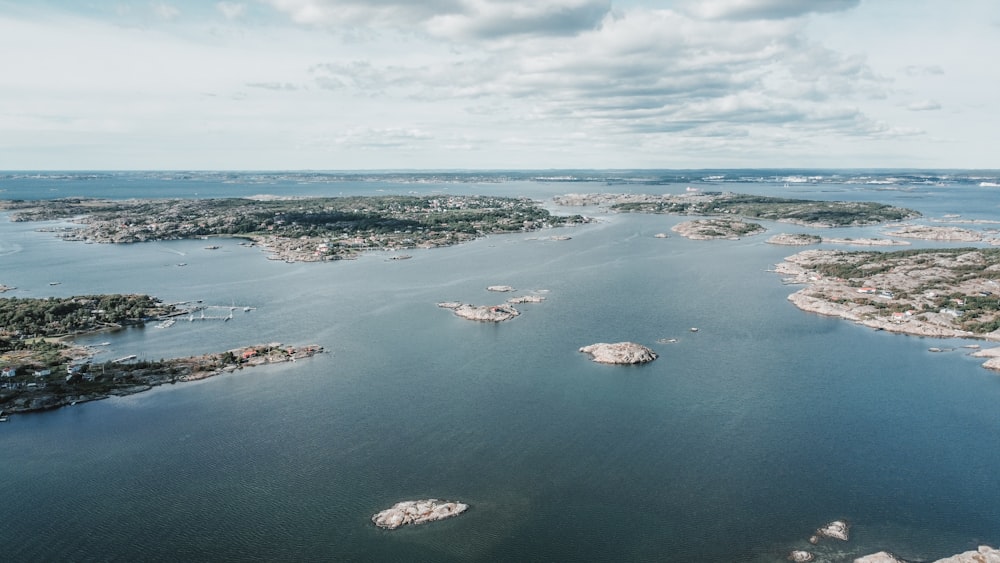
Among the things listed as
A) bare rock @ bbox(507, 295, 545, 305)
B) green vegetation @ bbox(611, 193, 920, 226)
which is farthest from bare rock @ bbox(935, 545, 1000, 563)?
green vegetation @ bbox(611, 193, 920, 226)

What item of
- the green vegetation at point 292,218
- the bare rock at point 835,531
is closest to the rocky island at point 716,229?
the green vegetation at point 292,218

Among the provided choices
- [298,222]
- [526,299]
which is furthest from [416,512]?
[298,222]

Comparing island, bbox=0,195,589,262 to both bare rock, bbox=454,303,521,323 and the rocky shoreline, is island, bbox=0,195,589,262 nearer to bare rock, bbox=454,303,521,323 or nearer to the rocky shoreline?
bare rock, bbox=454,303,521,323

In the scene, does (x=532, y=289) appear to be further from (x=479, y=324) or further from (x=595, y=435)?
(x=595, y=435)

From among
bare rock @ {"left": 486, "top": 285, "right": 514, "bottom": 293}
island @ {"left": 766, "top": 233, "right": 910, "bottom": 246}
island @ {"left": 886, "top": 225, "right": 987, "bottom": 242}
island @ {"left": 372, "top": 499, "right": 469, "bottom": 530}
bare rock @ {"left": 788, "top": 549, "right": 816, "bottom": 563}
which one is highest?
island @ {"left": 886, "top": 225, "right": 987, "bottom": 242}

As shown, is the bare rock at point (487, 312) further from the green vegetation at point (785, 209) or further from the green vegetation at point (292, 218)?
the green vegetation at point (785, 209)
